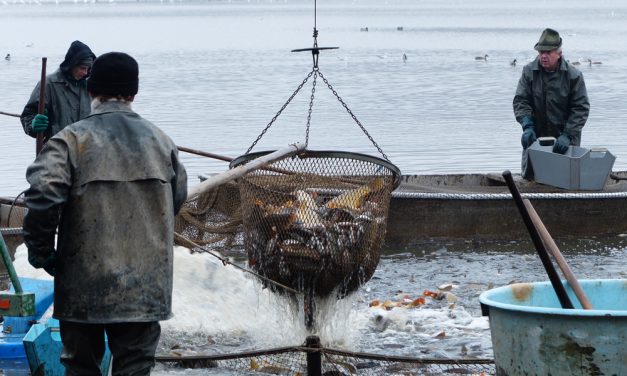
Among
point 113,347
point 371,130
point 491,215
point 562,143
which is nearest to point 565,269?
point 113,347

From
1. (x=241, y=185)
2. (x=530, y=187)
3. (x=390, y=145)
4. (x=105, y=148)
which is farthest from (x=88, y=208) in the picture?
(x=390, y=145)

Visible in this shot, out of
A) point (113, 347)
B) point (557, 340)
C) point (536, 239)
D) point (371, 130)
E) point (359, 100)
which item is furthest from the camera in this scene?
point (359, 100)

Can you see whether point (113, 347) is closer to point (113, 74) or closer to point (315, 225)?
point (113, 74)

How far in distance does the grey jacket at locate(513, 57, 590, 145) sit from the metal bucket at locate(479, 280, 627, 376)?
6.33m

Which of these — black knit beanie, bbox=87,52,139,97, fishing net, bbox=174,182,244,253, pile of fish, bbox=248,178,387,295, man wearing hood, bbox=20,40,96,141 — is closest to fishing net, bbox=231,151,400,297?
pile of fish, bbox=248,178,387,295

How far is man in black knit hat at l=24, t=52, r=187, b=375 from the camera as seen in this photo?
4527mm

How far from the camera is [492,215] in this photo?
11.7 meters

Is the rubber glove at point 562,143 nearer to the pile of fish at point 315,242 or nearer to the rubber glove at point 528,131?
the rubber glove at point 528,131

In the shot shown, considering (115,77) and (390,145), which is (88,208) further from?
(390,145)

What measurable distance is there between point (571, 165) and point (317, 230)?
5382 mm

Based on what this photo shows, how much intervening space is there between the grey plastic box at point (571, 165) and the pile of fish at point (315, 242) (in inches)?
186

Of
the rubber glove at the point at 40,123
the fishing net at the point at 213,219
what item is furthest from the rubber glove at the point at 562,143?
the rubber glove at the point at 40,123

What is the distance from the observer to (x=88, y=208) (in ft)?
14.9

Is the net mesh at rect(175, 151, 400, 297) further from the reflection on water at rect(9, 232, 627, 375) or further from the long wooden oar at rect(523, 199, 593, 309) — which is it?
the long wooden oar at rect(523, 199, 593, 309)
